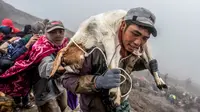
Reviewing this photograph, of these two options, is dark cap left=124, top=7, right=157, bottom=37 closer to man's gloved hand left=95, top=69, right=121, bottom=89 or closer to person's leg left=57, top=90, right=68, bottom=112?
man's gloved hand left=95, top=69, right=121, bottom=89

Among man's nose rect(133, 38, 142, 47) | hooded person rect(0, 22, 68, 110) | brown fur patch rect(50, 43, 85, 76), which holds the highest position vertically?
man's nose rect(133, 38, 142, 47)

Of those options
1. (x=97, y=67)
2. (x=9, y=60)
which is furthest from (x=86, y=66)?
(x=9, y=60)

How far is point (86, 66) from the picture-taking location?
2273 millimetres

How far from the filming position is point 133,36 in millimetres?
2215

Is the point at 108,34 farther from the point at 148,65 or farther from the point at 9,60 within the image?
the point at 9,60

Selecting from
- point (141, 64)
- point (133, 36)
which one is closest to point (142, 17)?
point (133, 36)

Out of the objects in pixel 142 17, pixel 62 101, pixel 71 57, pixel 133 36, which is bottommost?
pixel 62 101

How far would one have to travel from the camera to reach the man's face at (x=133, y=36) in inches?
86.7

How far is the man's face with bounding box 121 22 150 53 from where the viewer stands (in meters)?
2.20

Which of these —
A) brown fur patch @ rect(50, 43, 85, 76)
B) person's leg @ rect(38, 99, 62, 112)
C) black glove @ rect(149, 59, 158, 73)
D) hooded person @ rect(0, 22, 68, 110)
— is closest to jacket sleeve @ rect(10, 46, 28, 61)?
hooded person @ rect(0, 22, 68, 110)

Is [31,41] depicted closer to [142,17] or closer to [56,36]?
[56,36]

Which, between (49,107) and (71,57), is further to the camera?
(49,107)

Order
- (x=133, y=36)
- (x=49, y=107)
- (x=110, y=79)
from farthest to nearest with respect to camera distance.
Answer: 1. (x=49, y=107)
2. (x=133, y=36)
3. (x=110, y=79)

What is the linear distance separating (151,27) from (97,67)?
20.6 inches
